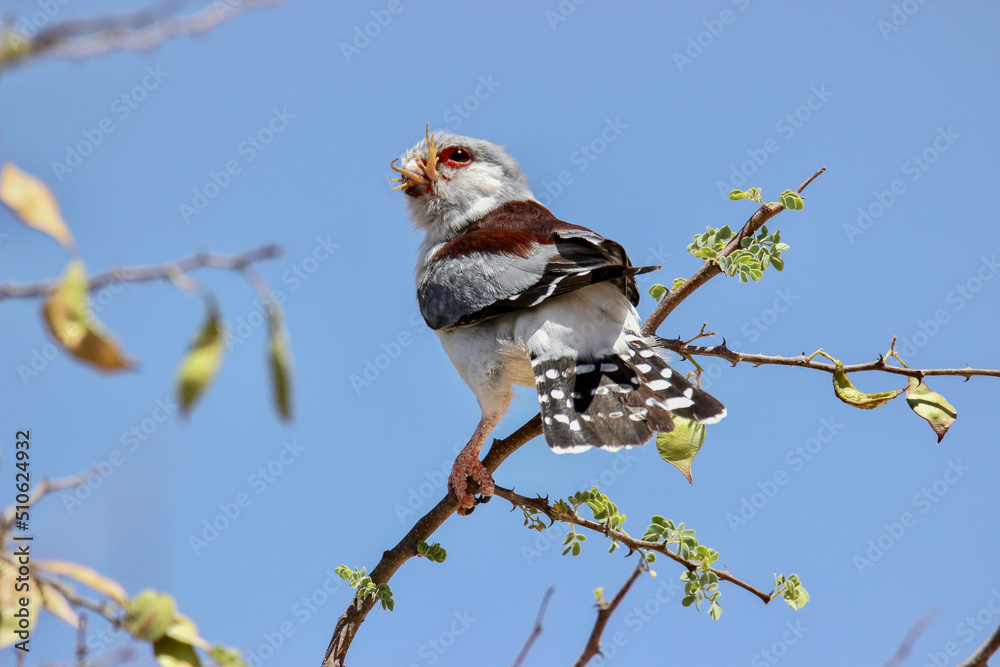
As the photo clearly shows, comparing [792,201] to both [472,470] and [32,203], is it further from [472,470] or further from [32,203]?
[32,203]

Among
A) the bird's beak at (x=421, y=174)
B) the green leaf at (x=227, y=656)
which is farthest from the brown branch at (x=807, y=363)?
the bird's beak at (x=421, y=174)

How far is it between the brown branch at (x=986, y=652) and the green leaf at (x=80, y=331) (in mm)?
1819

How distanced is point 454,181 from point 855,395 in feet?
11.0

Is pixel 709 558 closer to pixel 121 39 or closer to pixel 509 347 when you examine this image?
pixel 509 347

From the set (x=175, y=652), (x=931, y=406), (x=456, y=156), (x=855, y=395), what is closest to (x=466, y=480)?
(x=855, y=395)

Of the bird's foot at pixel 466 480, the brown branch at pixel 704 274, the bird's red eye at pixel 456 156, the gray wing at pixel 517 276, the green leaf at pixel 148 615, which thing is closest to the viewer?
the green leaf at pixel 148 615

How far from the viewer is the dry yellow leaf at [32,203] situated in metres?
1.22

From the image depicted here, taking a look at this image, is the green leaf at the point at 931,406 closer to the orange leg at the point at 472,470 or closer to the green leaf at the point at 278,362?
the orange leg at the point at 472,470

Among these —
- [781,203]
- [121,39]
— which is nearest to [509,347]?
[781,203]

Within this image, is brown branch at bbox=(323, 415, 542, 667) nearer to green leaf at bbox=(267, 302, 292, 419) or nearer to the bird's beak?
green leaf at bbox=(267, 302, 292, 419)

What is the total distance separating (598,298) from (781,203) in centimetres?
123

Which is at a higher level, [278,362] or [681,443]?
[681,443]

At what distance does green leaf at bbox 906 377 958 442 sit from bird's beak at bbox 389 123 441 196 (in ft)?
11.5

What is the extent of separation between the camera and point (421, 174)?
18.8 ft
